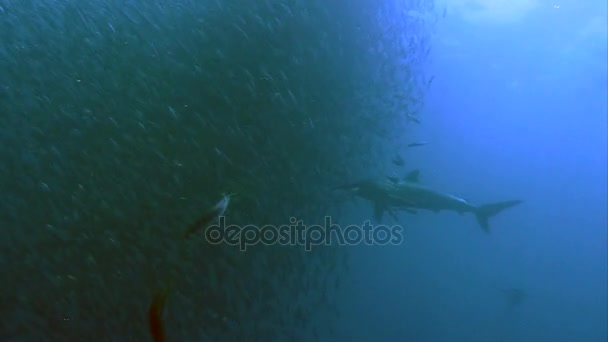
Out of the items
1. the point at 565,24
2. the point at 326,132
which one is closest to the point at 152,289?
the point at 326,132

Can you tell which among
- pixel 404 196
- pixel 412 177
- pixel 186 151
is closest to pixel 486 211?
pixel 412 177

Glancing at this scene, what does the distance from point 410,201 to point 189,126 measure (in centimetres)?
506

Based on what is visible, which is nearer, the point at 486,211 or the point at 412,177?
the point at 412,177

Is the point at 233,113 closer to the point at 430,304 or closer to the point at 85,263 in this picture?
the point at 85,263

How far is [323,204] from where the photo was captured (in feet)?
28.3
